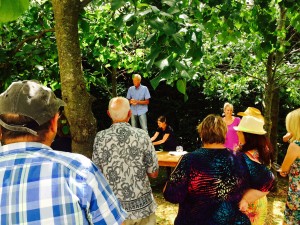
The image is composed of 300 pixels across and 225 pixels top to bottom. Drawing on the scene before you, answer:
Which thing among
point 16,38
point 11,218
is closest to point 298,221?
point 11,218

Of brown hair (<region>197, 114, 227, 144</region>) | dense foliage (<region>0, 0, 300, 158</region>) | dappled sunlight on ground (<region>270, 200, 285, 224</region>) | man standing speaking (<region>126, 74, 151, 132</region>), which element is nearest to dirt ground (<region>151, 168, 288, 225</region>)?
dappled sunlight on ground (<region>270, 200, 285, 224</region>)

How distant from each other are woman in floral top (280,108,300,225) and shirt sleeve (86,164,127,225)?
261cm

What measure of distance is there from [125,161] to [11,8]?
1.95 m

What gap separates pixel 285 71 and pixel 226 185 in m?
4.71

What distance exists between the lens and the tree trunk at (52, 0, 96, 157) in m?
2.52

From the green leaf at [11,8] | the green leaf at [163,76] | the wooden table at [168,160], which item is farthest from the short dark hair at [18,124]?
the wooden table at [168,160]

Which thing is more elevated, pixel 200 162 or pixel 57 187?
pixel 57 187

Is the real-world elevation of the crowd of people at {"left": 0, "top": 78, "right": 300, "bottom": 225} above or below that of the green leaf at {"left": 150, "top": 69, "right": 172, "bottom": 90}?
below

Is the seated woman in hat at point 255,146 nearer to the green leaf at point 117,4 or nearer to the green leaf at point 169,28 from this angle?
the green leaf at point 169,28

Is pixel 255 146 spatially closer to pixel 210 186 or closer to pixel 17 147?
pixel 210 186

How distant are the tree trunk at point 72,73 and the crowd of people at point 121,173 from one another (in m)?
0.34

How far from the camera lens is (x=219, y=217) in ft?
8.13

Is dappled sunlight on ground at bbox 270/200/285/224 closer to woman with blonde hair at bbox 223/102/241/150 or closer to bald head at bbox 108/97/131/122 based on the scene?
woman with blonde hair at bbox 223/102/241/150

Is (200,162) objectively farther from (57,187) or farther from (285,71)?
(285,71)
